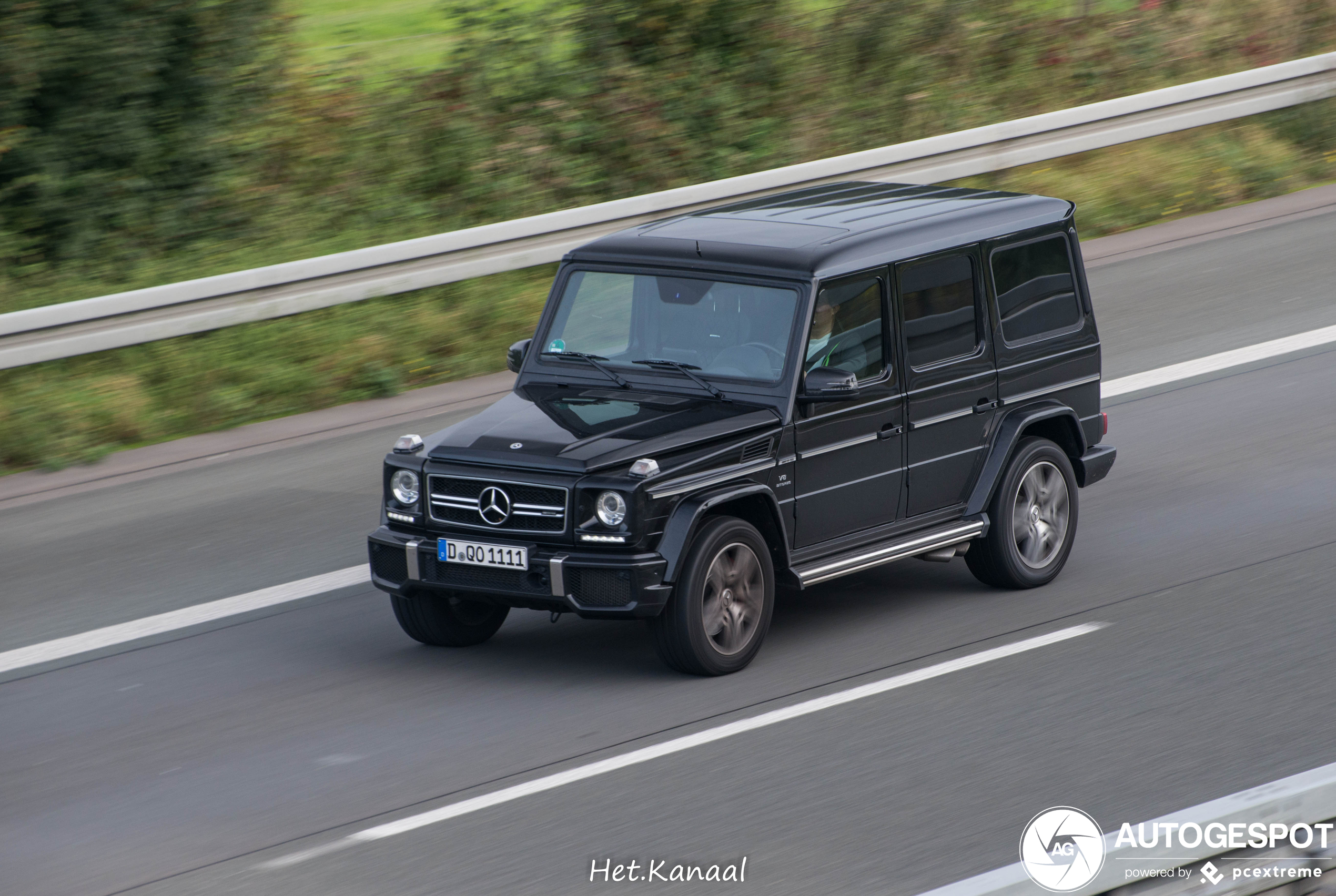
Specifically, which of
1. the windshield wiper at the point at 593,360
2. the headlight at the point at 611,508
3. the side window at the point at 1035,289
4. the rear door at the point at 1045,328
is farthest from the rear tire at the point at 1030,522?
the headlight at the point at 611,508

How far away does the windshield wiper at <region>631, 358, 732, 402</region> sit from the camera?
26.7ft

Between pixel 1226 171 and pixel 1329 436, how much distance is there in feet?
22.0

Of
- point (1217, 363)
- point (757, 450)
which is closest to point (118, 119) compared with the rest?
point (1217, 363)

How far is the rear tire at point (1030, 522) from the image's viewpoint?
8828 millimetres

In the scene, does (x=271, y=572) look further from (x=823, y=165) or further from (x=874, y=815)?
(x=823, y=165)

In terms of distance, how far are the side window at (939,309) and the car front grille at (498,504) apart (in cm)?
194

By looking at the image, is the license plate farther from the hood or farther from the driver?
the driver

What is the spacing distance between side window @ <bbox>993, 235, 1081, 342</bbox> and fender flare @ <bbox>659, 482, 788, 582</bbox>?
6.04 feet

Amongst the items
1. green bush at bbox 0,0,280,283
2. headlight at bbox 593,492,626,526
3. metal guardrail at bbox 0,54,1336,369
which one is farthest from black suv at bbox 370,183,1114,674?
green bush at bbox 0,0,280,283

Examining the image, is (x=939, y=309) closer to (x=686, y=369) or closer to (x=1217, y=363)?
(x=686, y=369)

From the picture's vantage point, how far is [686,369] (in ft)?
27.3

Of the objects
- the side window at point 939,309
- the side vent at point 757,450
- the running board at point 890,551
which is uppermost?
the side window at point 939,309

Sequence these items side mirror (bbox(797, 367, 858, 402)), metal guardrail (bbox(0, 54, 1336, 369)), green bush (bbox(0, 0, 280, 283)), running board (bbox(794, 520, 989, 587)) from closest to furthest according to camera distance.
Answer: side mirror (bbox(797, 367, 858, 402))
running board (bbox(794, 520, 989, 587))
metal guardrail (bbox(0, 54, 1336, 369))
green bush (bbox(0, 0, 280, 283))

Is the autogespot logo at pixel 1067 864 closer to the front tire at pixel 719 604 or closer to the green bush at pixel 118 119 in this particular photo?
the front tire at pixel 719 604
